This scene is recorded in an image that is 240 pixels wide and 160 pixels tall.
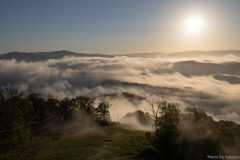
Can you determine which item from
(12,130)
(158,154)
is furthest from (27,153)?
(158,154)

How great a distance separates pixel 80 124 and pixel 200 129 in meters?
42.8

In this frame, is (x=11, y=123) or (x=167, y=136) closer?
(x=167, y=136)

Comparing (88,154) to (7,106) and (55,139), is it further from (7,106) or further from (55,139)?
(7,106)

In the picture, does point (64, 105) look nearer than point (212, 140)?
No

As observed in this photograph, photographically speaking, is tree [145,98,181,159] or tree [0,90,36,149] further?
tree [0,90,36,149]

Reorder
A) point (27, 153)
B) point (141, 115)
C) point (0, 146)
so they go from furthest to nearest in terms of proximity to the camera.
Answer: point (141, 115)
point (0, 146)
point (27, 153)

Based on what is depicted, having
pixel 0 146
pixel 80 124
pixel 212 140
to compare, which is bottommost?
pixel 80 124

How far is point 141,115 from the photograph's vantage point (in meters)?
87.8

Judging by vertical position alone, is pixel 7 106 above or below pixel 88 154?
above

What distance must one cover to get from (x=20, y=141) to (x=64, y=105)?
90.8 ft

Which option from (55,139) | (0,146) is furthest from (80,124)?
(0,146)

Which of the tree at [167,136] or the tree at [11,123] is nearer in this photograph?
the tree at [167,136]

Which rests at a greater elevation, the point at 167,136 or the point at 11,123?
the point at 167,136

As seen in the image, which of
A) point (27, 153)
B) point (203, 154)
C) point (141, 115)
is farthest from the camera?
point (141, 115)
